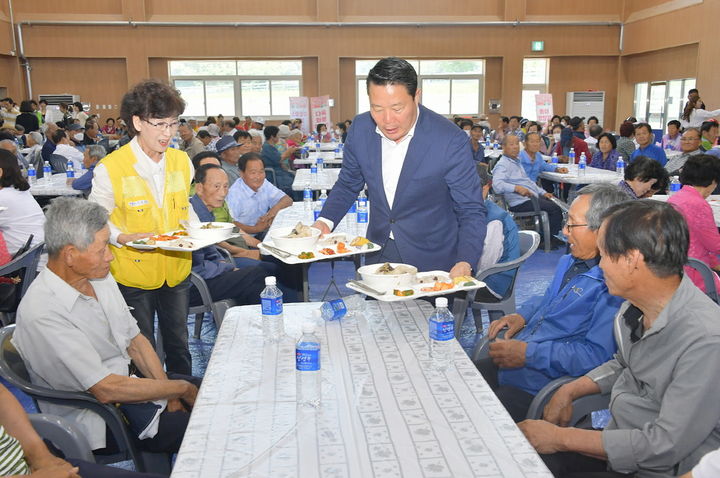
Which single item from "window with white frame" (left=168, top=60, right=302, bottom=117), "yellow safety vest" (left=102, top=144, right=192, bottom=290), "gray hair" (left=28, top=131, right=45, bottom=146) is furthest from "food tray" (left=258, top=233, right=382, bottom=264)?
"window with white frame" (left=168, top=60, right=302, bottom=117)

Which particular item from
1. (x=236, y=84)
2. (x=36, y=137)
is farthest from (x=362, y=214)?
(x=236, y=84)

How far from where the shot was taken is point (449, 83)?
57.2ft

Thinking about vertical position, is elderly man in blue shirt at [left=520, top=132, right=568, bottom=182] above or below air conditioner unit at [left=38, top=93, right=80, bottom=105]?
below

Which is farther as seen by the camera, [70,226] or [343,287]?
[343,287]

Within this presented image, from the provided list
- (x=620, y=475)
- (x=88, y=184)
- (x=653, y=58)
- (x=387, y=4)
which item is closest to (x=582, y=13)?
(x=653, y=58)

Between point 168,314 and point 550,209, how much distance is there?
509cm

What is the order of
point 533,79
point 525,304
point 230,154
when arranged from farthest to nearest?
point 533,79 < point 230,154 < point 525,304

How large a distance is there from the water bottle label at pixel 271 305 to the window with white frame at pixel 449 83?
1542 cm

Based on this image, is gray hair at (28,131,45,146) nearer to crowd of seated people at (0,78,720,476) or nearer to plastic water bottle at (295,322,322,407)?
crowd of seated people at (0,78,720,476)

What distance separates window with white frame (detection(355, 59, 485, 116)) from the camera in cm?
1717

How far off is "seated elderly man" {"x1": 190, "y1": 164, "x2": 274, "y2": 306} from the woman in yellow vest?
77cm

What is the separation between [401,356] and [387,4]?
51.6 feet

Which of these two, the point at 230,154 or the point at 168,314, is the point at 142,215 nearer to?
the point at 168,314

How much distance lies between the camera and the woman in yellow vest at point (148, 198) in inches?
102
